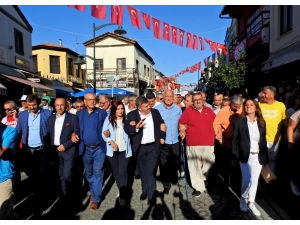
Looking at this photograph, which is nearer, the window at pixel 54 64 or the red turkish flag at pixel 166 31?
the red turkish flag at pixel 166 31

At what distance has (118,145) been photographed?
4191 millimetres

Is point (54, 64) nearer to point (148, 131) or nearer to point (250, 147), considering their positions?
point (148, 131)

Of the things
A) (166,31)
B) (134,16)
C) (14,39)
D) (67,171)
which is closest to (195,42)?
(166,31)

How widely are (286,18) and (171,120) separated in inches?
333

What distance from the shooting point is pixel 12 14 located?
14.5 meters

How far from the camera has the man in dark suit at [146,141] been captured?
13.9 ft

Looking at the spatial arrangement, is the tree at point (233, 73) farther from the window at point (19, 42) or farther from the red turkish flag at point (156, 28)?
the window at point (19, 42)

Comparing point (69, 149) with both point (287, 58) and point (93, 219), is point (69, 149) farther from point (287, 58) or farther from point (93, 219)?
point (287, 58)

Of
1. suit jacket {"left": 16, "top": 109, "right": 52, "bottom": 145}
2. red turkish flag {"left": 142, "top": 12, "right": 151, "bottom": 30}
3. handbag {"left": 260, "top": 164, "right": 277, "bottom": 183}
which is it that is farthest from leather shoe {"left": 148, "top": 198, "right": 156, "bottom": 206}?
red turkish flag {"left": 142, "top": 12, "right": 151, "bottom": 30}

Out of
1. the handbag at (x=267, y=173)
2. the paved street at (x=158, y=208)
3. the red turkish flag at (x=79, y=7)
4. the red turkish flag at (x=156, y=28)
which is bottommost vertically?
the paved street at (x=158, y=208)

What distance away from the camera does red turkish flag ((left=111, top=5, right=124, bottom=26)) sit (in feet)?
16.5

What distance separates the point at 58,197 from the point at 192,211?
2373mm

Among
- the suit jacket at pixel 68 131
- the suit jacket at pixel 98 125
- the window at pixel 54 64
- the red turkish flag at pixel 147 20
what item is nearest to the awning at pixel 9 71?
the red turkish flag at pixel 147 20

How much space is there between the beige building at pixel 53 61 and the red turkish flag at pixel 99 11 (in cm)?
2290
